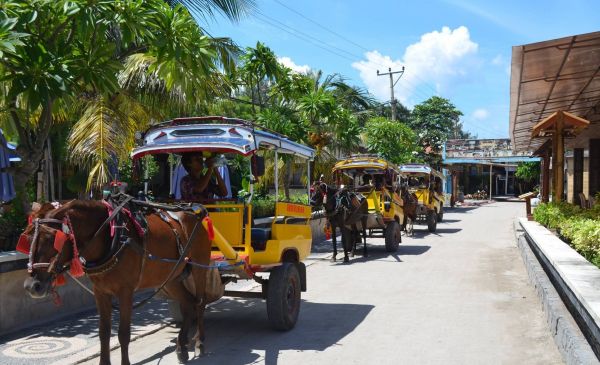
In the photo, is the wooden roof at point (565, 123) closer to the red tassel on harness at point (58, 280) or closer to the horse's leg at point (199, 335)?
the horse's leg at point (199, 335)

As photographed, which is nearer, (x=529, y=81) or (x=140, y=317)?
(x=140, y=317)

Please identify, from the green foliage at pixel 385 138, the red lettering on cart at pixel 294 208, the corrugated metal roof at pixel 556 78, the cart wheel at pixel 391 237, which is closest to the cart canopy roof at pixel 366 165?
the cart wheel at pixel 391 237

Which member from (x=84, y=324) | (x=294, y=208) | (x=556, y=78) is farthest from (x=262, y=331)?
(x=556, y=78)

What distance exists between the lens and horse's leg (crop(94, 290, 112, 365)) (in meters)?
5.43

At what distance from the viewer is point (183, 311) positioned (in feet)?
22.1

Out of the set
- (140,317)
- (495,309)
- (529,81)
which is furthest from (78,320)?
(529,81)

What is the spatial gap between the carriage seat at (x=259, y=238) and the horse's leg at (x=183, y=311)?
1.21m

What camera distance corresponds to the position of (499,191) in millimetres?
66375

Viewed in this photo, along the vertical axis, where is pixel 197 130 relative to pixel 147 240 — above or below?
above

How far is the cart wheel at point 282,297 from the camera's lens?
753 cm

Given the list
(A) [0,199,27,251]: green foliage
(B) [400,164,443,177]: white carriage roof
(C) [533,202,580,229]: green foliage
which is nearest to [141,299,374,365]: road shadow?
(A) [0,199,27,251]: green foliage

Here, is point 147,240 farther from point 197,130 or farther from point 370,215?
point 370,215

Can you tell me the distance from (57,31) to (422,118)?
58.4 metres

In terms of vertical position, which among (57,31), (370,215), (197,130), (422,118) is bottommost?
(370,215)
